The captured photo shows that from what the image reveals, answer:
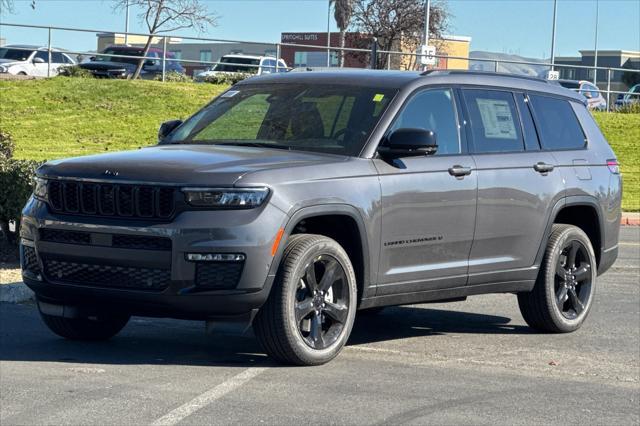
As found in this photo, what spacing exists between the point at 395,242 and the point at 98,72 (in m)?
31.6

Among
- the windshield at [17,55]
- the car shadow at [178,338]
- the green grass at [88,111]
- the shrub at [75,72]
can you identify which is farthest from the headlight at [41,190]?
the windshield at [17,55]

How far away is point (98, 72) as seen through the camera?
38656 mm

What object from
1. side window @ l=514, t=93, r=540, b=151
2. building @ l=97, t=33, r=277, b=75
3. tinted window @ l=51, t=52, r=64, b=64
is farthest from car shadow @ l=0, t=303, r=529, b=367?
tinted window @ l=51, t=52, r=64, b=64

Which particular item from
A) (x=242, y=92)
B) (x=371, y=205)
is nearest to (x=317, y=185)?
(x=371, y=205)

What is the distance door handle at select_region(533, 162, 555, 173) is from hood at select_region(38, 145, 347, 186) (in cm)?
186

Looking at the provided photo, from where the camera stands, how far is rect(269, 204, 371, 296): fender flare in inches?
293

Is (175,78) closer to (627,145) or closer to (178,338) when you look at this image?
(627,145)

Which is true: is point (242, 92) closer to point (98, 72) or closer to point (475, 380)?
point (475, 380)

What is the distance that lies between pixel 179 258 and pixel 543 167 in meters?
3.25

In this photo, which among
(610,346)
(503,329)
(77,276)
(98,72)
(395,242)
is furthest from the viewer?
(98,72)

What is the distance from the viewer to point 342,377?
7586 mm

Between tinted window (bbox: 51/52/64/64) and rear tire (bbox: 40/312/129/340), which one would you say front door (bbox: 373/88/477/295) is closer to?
rear tire (bbox: 40/312/129/340)

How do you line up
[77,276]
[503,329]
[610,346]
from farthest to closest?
[503,329], [610,346], [77,276]

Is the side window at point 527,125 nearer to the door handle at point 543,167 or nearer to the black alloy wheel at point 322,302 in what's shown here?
the door handle at point 543,167
